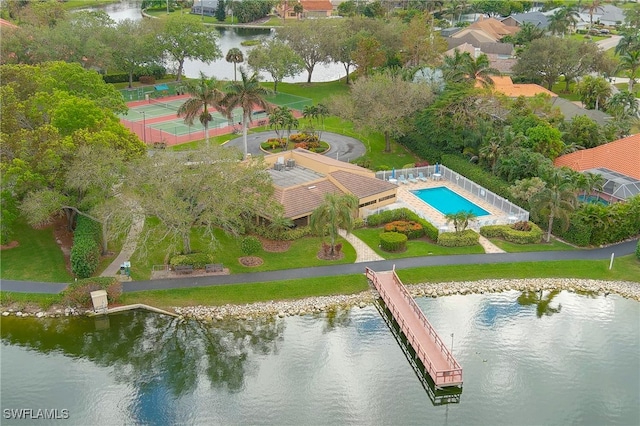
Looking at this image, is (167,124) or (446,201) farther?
(167,124)

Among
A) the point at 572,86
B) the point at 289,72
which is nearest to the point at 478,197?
the point at 289,72

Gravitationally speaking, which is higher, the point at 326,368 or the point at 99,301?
the point at 99,301

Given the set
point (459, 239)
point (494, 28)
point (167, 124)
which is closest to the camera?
point (459, 239)

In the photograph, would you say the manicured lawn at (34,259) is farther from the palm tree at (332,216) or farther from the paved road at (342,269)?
the palm tree at (332,216)

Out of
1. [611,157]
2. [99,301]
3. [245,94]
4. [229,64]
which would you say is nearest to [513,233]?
[611,157]

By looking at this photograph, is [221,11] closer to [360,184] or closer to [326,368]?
[360,184]

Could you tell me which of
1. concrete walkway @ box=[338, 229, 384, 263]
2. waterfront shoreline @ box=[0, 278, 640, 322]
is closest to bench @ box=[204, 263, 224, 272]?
waterfront shoreline @ box=[0, 278, 640, 322]

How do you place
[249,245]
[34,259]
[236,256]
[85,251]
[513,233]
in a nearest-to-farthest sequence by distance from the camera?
[85,251] < [34,259] < [249,245] < [236,256] < [513,233]

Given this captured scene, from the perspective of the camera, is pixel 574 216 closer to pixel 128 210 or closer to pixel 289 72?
pixel 128 210
